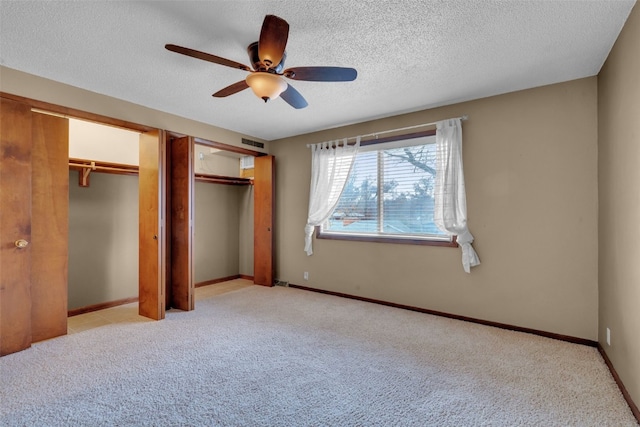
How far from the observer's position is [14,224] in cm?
278

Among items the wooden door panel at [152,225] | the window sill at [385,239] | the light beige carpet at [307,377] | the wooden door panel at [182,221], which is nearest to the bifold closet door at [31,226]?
the light beige carpet at [307,377]

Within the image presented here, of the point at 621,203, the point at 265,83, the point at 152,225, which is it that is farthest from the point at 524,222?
the point at 152,225

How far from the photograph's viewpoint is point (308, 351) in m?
2.78

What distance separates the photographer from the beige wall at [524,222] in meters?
2.95

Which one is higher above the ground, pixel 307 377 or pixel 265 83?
pixel 265 83

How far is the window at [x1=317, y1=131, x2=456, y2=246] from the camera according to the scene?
3.92 metres

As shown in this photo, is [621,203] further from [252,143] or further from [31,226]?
[31,226]

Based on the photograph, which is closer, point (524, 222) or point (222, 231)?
point (524, 222)

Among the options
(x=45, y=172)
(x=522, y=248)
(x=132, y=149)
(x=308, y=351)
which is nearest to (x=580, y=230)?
(x=522, y=248)

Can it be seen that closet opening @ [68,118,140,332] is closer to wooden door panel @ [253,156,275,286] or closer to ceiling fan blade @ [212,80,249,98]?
wooden door panel @ [253,156,275,286]

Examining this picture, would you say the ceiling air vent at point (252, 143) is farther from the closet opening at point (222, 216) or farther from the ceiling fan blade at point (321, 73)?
the ceiling fan blade at point (321, 73)

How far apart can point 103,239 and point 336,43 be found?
12.9 ft

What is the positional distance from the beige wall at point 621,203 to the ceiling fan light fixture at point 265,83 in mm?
2283

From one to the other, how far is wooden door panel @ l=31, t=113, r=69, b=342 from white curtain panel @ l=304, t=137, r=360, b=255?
3004 millimetres
